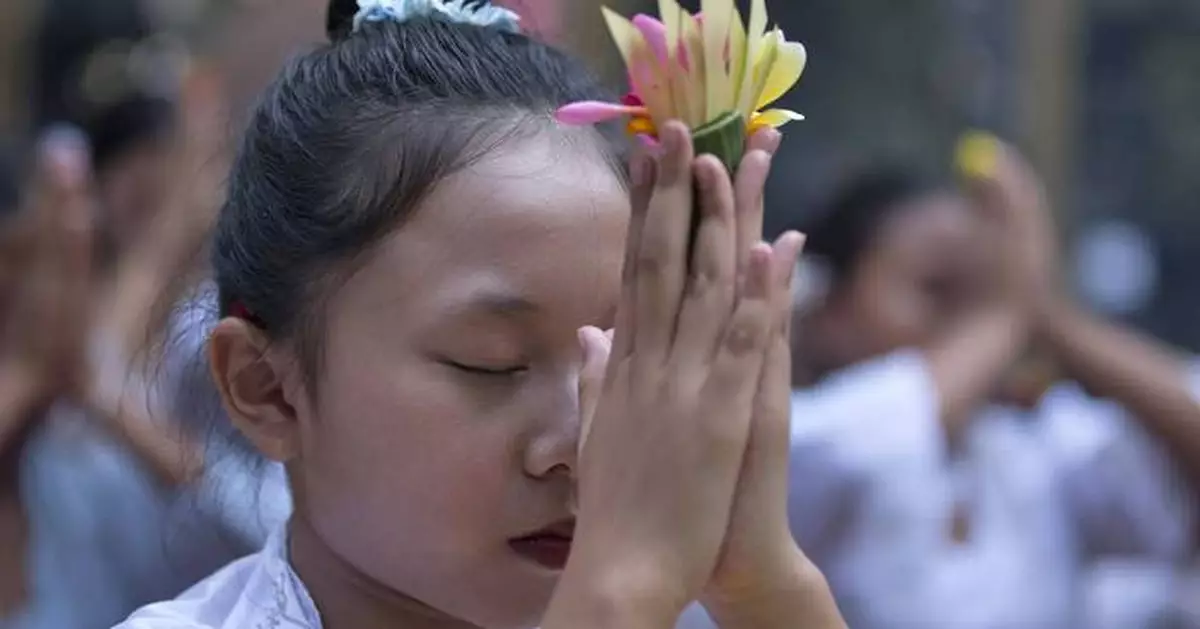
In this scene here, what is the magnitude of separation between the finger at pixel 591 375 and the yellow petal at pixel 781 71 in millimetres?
178

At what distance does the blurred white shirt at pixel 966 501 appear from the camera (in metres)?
3.45

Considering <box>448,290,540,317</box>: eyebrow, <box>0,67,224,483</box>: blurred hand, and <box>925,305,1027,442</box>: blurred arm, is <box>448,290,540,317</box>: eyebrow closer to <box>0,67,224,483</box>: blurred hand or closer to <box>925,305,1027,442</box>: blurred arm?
<box>0,67,224,483</box>: blurred hand

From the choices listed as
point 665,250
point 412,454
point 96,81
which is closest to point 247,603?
point 412,454

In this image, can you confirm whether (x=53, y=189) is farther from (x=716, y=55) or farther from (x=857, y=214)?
(x=716, y=55)

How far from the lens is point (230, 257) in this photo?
1.75 m

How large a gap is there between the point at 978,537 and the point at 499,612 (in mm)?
2203

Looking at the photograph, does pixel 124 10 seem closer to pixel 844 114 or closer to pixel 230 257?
pixel 844 114

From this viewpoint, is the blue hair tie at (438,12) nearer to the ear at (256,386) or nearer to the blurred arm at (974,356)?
the ear at (256,386)

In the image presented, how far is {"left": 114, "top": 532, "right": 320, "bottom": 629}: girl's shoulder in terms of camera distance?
1.61m

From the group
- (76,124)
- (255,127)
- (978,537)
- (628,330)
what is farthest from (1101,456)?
(628,330)

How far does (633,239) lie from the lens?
1249mm

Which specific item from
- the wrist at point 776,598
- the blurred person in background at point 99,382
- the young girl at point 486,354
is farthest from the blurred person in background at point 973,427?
the wrist at point 776,598

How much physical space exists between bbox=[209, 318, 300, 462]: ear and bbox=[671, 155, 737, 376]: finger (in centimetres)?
48

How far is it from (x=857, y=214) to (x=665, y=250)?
2770mm
